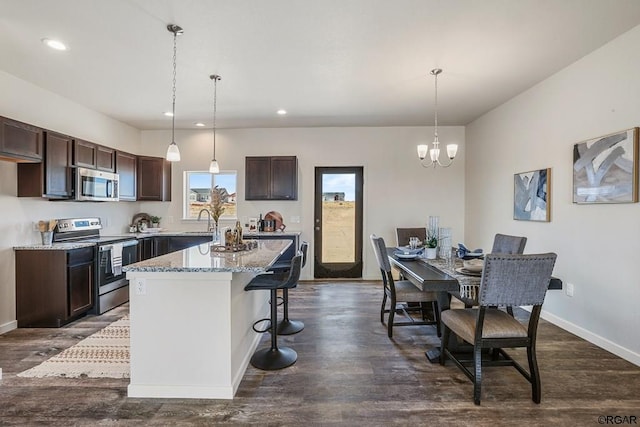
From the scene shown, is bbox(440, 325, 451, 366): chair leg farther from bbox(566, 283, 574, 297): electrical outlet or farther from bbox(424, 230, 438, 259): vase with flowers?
bbox(566, 283, 574, 297): electrical outlet

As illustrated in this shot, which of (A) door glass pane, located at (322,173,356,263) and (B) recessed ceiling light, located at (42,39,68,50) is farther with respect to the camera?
(A) door glass pane, located at (322,173,356,263)

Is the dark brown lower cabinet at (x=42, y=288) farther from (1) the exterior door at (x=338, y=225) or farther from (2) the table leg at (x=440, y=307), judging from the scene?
(2) the table leg at (x=440, y=307)

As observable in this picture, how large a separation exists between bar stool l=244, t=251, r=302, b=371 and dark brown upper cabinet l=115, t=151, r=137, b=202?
11.0 feet

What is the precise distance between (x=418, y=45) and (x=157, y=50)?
2.41 metres

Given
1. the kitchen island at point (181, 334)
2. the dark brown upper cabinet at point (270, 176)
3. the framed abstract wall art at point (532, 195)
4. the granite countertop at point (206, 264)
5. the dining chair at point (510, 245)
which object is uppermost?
the dark brown upper cabinet at point (270, 176)

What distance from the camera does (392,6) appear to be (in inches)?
88.4

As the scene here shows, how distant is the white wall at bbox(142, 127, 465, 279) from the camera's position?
5.59 meters

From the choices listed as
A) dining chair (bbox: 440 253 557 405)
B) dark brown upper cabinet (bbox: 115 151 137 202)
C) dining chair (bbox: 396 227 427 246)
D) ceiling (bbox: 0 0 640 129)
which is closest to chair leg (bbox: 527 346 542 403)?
dining chair (bbox: 440 253 557 405)

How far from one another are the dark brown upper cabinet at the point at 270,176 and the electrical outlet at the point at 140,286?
3312 mm

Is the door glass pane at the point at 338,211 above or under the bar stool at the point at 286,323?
above

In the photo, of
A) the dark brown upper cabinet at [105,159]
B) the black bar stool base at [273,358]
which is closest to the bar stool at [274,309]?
the black bar stool base at [273,358]

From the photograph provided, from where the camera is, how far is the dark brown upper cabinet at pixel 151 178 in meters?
5.20

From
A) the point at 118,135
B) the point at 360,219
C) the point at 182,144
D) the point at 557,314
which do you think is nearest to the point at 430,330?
the point at 557,314

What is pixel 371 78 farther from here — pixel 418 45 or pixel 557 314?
pixel 557 314
